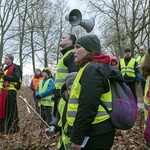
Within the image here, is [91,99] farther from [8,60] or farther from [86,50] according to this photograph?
[8,60]

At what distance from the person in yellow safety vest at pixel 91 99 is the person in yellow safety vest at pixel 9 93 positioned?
543cm

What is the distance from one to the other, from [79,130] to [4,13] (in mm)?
31440

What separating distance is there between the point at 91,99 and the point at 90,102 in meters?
0.03

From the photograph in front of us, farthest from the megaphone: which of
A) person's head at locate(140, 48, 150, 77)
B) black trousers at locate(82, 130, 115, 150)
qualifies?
black trousers at locate(82, 130, 115, 150)

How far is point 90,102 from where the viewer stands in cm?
293

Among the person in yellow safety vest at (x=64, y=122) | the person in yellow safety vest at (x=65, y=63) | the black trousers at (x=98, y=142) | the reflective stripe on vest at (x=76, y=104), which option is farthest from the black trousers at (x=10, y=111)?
the black trousers at (x=98, y=142)

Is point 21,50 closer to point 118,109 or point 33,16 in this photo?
point 33,16

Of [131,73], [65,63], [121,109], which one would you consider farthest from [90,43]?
[131,73]

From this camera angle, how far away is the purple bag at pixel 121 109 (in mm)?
3070

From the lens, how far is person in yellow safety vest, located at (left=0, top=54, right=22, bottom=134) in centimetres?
862

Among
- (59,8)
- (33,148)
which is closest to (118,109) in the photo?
(33,148)

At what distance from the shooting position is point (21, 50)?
3328cm

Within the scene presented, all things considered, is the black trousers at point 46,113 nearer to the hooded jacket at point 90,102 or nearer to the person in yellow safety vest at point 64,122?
the person in yellow safety vest at point 64,122

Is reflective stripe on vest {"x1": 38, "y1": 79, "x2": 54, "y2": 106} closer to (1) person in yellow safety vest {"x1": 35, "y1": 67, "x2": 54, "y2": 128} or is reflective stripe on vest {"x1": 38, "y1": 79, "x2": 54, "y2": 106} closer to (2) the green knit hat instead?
(1) person in yellow safety vest {"x1": 35, "y1": 67, "x2": 54, "y2": 128}
